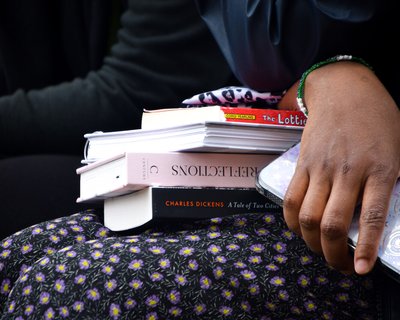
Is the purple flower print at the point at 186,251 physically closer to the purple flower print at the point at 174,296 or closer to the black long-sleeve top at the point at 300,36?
the purple flower print at the point at 174,296

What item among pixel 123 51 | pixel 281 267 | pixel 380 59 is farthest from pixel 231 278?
pixel 123 51

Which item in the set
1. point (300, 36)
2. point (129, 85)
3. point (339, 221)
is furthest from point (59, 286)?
point (129, 85)

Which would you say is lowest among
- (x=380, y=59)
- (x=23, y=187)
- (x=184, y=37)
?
(x=23, y=187)

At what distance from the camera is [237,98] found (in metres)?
1.14

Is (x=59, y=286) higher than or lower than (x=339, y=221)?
lower

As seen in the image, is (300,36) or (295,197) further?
(300,36)

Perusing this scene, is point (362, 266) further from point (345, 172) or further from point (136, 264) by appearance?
point (136, 264)

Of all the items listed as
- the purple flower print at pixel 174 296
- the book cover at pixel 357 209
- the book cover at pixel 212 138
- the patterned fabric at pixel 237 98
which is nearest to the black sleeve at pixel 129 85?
the patterned fabric at pixel 237 98

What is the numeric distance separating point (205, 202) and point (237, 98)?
20 centimetres

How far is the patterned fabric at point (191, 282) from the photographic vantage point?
91 cm

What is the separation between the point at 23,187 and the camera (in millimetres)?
1444

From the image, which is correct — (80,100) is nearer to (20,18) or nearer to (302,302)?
(20,18)

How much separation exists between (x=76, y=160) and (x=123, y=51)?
0.24 meters

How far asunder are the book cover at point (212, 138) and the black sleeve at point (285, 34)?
0.32 feet
